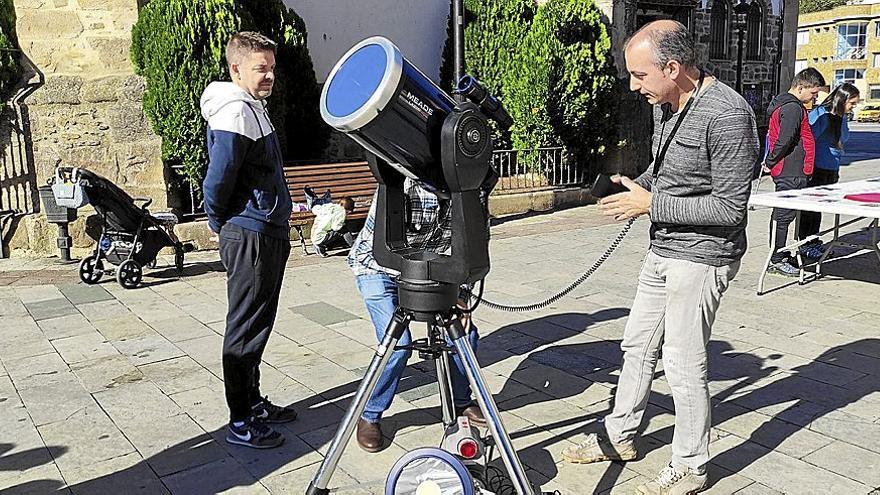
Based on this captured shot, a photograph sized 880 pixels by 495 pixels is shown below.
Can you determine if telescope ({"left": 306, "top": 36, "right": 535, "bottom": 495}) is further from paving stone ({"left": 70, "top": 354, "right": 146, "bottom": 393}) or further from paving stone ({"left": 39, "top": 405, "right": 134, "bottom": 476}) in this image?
paving stone ({"left": 70, "top": 354, "right": 146, "bottom": 393})

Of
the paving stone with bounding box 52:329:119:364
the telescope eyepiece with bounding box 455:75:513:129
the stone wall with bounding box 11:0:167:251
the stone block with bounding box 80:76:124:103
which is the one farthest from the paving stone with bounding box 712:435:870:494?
the stone block with bounding box 80:76:124:103

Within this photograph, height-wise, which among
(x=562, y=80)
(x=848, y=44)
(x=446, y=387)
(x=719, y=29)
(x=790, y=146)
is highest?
(x=848, y=44)

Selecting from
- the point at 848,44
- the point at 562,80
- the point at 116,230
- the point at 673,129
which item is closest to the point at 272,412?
the point at 673,129

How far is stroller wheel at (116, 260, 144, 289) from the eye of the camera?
6.57m

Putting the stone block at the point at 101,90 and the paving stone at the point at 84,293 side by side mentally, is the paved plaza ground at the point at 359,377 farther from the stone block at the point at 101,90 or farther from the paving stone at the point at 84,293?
the stone block at the point at 101,90

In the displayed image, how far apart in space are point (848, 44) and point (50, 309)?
197 feet

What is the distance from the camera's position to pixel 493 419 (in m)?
2.46

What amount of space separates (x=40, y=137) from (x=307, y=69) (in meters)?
3.37

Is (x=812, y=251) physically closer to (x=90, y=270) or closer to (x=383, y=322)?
(x=383, y=322)

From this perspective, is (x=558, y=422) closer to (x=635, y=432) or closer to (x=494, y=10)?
(x=635, y=432)

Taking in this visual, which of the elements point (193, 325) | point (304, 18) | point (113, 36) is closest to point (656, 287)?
point (193, 325)

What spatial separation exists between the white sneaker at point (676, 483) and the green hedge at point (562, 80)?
826cm

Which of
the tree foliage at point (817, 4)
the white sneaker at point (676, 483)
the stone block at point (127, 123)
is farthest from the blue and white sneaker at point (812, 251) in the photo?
the tree foliage at point (817, 4)

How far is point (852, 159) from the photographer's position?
726 inches
